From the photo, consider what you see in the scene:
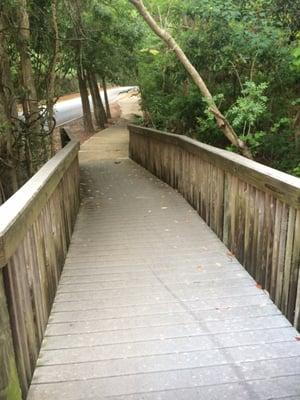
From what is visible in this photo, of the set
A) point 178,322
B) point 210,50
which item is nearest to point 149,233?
point 178,322

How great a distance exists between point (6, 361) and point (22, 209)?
0.88m

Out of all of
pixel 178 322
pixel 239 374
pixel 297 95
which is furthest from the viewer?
pixel 297 95

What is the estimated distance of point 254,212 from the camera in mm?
3859

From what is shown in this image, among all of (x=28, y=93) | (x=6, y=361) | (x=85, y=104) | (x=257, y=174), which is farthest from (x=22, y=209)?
(x=85, y=104)

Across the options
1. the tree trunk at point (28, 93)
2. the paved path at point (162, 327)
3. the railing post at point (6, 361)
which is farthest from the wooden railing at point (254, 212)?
the tree trunk at point (28, 93)

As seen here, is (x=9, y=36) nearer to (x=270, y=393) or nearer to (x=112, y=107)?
(x=270, y=393)

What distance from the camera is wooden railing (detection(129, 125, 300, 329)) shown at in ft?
10.4

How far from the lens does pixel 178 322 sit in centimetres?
326

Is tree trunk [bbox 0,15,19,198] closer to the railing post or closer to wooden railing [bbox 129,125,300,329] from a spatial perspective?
wooden railing [bbox 129,125,300,329]

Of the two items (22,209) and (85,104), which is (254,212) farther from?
(85,104)

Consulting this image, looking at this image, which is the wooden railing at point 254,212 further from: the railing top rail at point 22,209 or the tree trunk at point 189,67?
the railing top rail at point 22,209

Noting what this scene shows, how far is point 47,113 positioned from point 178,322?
523cm

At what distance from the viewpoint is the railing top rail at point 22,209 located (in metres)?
2.17

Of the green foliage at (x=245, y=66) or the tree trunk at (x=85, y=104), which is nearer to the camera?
the green foliage at (x=245, y=66)
